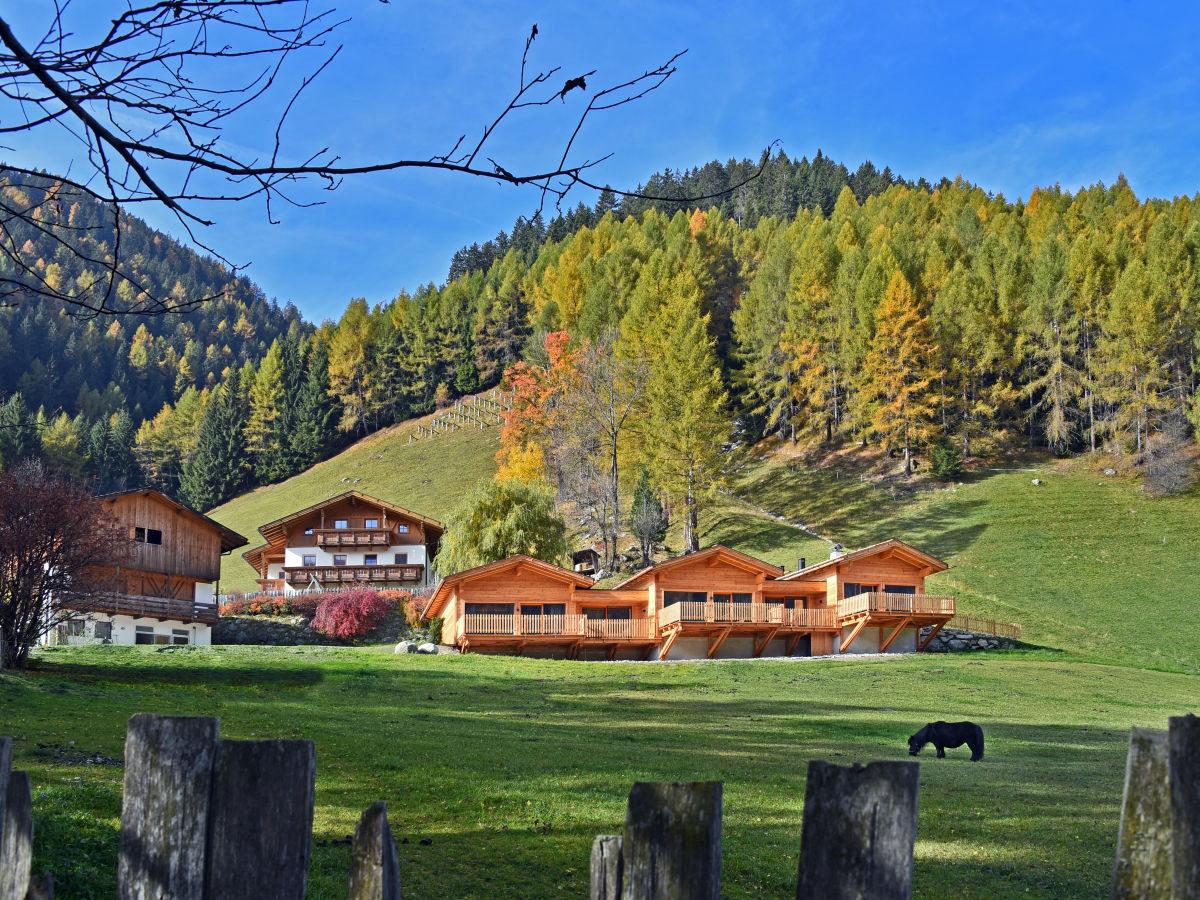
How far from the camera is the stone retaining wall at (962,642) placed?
43719 mm

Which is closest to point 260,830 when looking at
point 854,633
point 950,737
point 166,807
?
point 166,807

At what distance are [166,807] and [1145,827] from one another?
2.51 m

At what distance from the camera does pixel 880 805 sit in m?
2.43

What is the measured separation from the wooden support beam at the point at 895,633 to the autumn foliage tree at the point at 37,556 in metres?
32.1

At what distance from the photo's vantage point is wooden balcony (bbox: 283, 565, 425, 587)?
63.2 m

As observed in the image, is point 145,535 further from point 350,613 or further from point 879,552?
point 879,552

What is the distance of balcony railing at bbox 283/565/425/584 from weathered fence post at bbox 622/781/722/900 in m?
62.7

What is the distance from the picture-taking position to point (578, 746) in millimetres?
17469

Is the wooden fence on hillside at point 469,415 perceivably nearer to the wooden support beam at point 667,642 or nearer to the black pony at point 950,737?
the wooden support beam at point 667,642

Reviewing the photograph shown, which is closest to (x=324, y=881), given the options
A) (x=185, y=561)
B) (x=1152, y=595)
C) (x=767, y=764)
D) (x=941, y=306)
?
(x=767, y=764)

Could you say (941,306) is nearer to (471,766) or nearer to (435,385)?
(435,385)

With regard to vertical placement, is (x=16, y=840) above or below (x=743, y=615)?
above

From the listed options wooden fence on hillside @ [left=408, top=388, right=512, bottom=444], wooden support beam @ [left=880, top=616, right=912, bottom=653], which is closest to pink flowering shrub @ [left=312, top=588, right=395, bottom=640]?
wooden support beam @ [left=880, top=616, right=912, bottom=653]

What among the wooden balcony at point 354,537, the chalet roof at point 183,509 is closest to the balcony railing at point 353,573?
the wooden balcony at point 354,537
